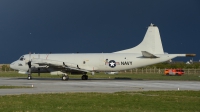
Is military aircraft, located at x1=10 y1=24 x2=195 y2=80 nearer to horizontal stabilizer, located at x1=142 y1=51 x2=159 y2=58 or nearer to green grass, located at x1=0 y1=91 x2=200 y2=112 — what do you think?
horizontal stabilizer, located at x1=142 y1=51 x2=159 y2=58

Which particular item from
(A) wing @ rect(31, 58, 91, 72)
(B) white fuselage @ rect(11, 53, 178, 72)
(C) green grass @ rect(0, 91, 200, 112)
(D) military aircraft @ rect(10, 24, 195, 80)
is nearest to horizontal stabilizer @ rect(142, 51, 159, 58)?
(D) military aircraft @ rect(10, 24, 195, 80)

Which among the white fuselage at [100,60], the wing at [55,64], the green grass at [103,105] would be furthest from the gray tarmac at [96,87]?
the wing at [55,64]

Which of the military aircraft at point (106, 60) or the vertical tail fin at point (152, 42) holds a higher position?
the vertical tail fin at point (152, 42)

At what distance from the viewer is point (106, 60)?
4984 cm

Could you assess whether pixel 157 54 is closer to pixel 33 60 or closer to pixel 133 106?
pixel 33 60

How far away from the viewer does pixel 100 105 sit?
19.2 metres

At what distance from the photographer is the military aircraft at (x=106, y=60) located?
4841 cm

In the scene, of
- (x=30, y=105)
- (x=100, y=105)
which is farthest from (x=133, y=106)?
(x=30, y=105)

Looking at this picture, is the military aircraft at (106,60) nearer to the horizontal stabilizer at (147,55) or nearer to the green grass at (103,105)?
the horizontal stabilizer at (147,55)

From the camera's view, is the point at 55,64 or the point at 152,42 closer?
the point at 55,64

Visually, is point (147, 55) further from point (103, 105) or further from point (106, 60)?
point (103, 105)

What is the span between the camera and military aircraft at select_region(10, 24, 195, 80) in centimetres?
4841

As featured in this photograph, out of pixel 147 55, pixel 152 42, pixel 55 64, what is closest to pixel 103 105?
pixel 147 55

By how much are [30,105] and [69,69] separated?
1204 inches
